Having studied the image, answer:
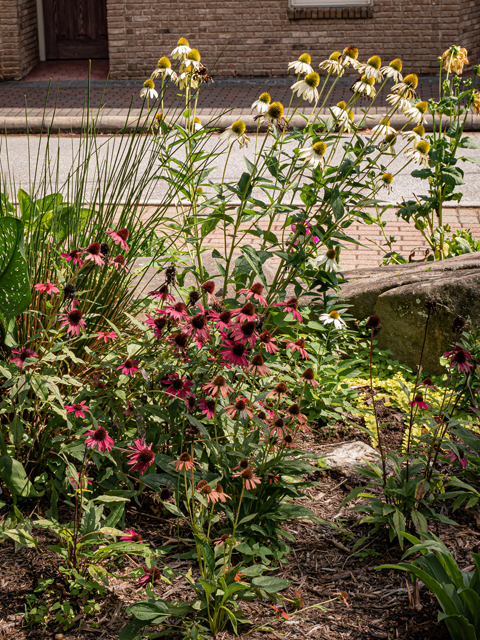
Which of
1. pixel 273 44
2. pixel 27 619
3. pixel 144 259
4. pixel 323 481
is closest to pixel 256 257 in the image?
pixel 323 481

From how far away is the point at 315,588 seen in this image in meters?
2.34

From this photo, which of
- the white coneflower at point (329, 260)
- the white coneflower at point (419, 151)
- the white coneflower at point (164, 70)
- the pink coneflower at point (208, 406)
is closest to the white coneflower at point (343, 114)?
the white coneflower at point (419, 151)

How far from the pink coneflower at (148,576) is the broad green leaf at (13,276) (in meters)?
0.99

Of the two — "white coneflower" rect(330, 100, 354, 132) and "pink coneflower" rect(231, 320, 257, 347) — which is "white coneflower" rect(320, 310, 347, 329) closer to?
"white coneflower" rect(330, 100, 354, 132)

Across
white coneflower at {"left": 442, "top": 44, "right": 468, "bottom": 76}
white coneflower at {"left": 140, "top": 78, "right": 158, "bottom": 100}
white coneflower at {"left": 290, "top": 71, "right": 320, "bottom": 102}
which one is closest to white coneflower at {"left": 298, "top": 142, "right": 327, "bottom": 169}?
white coneflower at {"left": 290, "top": 71, "right": 320, "bottom": 102}

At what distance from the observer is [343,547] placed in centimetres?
253

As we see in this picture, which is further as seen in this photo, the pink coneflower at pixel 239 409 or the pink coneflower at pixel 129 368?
the pink coneflower at pixel 129 368

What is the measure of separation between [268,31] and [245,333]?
12.2m

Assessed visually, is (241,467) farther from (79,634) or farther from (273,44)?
(273,44)

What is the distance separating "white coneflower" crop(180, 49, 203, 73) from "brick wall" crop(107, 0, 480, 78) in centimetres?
990

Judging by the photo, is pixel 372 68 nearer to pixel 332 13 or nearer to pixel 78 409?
pixel 78 409

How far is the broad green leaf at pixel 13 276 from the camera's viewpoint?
2.47 m

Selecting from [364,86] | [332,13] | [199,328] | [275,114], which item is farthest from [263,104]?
[332,13]

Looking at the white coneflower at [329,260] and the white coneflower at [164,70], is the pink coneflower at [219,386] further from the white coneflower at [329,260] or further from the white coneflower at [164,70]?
the white coneflower at [164,70]
